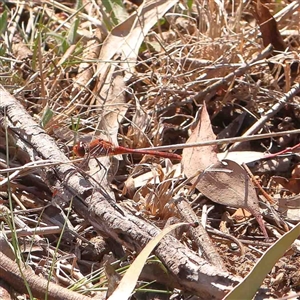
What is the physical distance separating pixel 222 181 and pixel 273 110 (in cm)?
49

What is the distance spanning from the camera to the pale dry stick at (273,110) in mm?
2135

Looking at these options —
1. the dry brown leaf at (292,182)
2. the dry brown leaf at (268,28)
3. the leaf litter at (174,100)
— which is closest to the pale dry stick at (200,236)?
the leaf litter at (174,100)

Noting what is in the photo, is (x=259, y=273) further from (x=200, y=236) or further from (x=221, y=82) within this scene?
(x=221, y=82)

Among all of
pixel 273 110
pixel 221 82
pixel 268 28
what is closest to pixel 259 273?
pixel 273 110

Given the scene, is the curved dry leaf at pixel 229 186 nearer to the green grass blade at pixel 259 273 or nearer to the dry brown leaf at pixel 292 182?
the dry brown leaf at pixel 292 182

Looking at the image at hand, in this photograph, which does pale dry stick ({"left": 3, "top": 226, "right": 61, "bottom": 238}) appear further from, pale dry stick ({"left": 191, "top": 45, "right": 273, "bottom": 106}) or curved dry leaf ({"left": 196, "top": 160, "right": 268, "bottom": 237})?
pale dry stick ({"left": 191, "top": 45, "right": 273, "bottom": 106})

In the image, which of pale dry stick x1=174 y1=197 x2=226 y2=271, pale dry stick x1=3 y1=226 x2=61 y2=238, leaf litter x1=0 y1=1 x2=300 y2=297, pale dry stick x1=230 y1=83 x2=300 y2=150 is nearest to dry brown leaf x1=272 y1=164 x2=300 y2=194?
leaf litter x1=0 y1=1 x2=300 y2=297

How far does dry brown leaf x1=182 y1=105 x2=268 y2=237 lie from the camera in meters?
1.78

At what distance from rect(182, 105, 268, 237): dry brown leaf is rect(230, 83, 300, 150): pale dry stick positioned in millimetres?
248

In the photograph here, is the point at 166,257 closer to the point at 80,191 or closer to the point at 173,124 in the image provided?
the point at 80,191

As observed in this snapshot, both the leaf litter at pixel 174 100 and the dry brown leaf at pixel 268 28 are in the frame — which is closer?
the leaf litter at pixel 174 100

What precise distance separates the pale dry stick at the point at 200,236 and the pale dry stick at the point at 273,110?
16.4 inches

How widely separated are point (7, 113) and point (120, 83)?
0.53 meters

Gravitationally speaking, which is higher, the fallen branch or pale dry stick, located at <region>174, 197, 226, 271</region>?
the fallen branch
